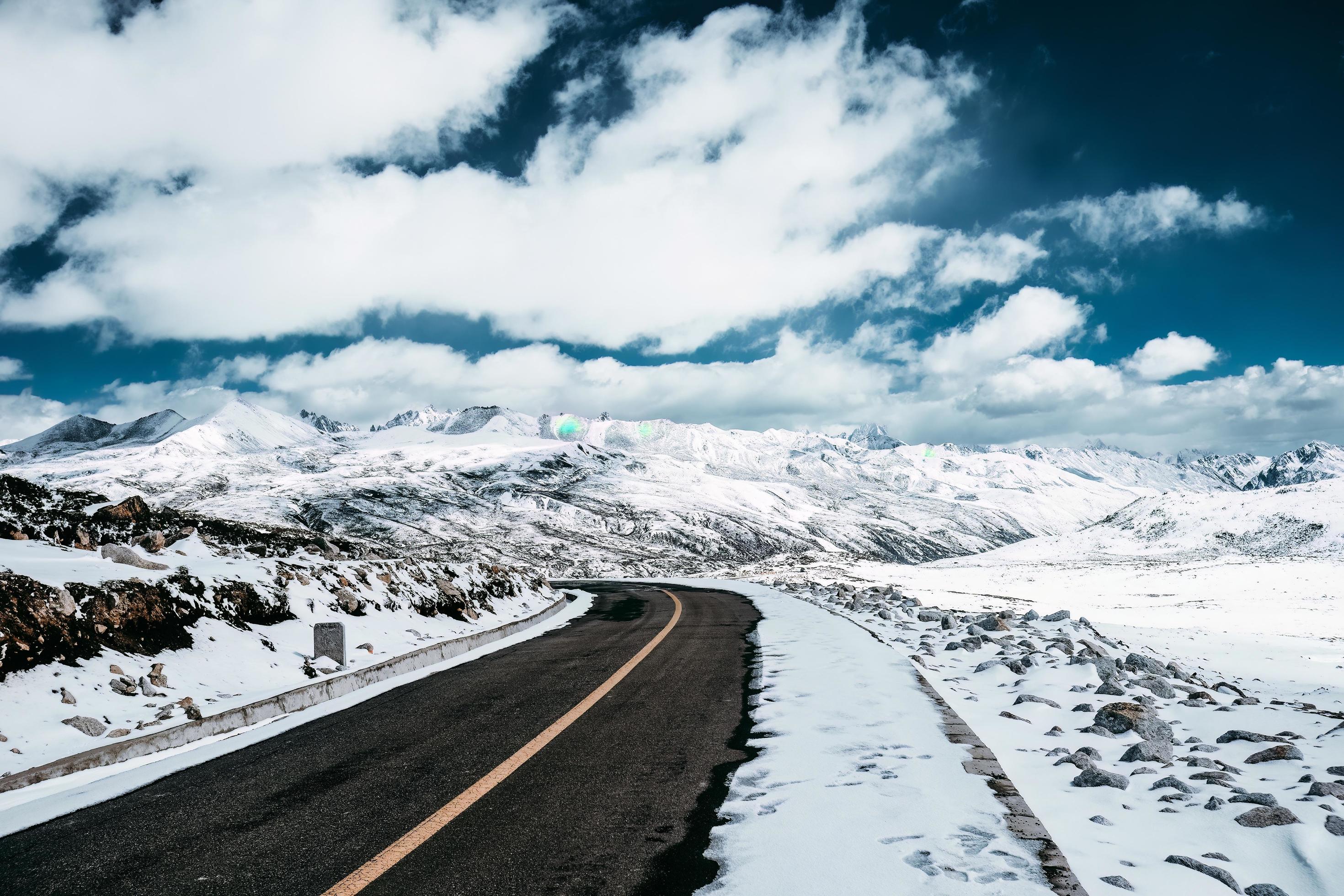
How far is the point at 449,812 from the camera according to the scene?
455 cm

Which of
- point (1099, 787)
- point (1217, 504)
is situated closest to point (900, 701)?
point (1099, 787)

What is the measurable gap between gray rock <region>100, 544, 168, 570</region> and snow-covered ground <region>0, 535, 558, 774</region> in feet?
0.31

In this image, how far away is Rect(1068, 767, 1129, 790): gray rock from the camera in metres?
5.02

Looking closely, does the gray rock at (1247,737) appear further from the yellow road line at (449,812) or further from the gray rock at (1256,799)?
the yellow road line at (449,812)

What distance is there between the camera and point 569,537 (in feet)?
435

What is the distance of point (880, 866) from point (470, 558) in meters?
78.4

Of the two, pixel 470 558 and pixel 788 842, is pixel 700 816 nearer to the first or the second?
pixel 788 842

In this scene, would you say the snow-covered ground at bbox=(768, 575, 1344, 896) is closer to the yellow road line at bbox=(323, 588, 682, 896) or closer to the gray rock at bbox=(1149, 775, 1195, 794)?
the gray rock at bbox=(1149, 775, 1195, 794)

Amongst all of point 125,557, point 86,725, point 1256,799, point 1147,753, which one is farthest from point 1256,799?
point 125,557

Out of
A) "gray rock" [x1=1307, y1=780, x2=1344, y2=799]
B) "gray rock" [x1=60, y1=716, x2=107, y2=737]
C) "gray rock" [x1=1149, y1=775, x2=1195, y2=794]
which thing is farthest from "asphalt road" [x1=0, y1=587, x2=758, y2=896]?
"gray rock" [x1=1307, y1=780, x2=1344, y2=799]

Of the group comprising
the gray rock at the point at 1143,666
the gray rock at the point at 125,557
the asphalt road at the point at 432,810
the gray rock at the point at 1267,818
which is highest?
the gray rock at the point at 125,557

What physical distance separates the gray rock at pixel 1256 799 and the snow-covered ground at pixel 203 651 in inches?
346

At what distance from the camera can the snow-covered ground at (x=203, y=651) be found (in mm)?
6312

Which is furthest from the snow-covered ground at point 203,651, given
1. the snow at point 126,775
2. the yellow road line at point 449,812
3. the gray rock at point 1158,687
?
the gray rock at point 1158,687
